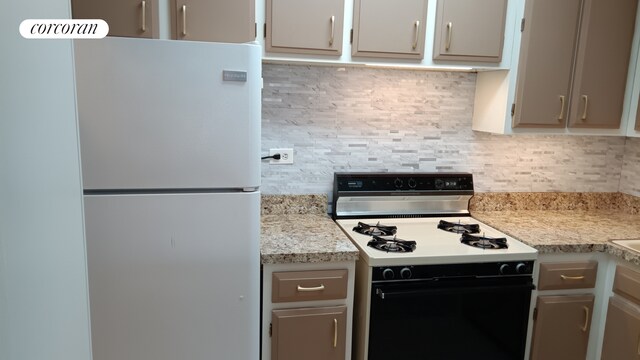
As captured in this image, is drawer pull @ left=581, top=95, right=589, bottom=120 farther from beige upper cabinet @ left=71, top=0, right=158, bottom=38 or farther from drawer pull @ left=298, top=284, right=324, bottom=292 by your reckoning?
beige upper cabinet @ left=71, top=0, right=158, bottom=38

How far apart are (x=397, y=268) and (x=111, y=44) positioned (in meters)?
1.30

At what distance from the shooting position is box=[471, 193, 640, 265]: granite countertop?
2086 mm

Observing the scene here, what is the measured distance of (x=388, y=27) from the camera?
2.05 metres

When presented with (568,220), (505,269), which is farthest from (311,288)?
(568,220)

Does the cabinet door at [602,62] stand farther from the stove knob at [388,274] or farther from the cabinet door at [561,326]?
the stove knob at [388,274]

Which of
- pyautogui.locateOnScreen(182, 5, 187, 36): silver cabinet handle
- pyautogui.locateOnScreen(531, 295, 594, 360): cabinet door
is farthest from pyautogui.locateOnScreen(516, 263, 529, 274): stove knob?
pyautogui.locateOnScreen(182, 5, 187, 36): silver cabinet handle

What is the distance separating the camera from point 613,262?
211 centimetres

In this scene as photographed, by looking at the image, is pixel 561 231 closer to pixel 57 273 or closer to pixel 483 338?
pixel 483 338

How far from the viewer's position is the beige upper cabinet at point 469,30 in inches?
82.4

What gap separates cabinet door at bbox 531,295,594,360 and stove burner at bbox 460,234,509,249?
0.31m

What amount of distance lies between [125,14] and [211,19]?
299mm

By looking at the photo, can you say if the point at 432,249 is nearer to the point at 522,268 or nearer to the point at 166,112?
the point at 522,268

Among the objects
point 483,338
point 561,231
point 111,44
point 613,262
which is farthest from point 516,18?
point 111,44

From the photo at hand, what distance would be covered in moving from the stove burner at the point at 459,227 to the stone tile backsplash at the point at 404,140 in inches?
13.7
